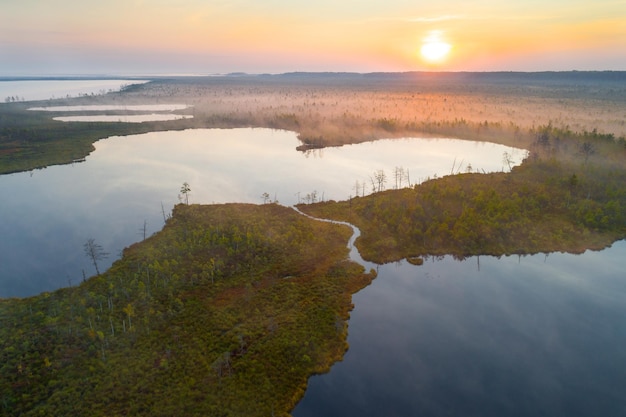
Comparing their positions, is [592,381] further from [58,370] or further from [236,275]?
[58,370]

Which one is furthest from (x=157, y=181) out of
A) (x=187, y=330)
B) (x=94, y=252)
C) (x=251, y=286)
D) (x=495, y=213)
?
(x=495, y=213)

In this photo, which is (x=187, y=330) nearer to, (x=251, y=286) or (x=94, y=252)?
(x=251, y=286)

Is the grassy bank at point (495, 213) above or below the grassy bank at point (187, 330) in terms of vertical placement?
above

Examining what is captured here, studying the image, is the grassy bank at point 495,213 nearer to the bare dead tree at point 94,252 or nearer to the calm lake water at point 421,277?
the calm lake water at point 421,277

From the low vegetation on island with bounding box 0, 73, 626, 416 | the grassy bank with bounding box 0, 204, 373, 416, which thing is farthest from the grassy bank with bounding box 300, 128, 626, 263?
the grassy bank with bounding box 0, 204, 373, 416

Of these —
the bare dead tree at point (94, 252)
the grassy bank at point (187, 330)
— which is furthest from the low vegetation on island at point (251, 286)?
the bare dead tree at point (94, 252)

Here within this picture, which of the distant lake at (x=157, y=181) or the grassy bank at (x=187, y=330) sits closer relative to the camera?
the grassy bank at (x=187, y=330)
